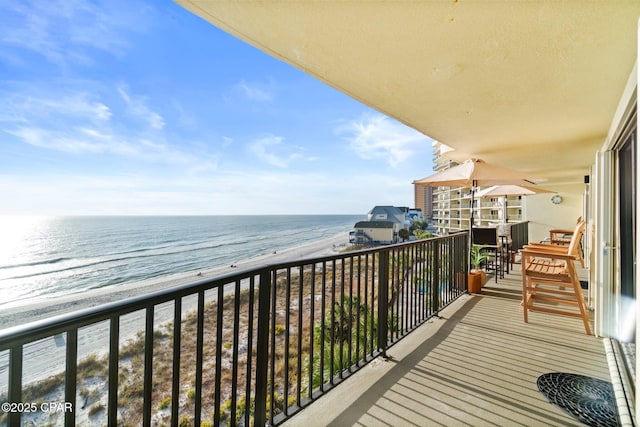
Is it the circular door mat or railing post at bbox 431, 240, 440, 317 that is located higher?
railing post at bbox 431, 240, 440, 317

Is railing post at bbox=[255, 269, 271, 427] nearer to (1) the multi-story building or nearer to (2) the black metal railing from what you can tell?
(2) the black metal railing

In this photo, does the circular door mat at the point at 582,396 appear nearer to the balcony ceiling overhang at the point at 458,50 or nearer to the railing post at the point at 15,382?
the balcony ceiling overhang at the point at 458,50

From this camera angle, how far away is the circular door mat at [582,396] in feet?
5.67

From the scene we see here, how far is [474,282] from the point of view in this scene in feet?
14.0

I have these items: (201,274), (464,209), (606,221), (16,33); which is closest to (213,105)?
(16,33)

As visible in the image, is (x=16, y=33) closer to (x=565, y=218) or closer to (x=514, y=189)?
(x=514, y=189)

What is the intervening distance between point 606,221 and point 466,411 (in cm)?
225

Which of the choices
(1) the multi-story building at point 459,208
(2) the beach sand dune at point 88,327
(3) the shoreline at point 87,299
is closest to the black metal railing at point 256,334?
(2) the beach sand dune at point 88,327

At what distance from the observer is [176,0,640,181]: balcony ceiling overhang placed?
1364mm

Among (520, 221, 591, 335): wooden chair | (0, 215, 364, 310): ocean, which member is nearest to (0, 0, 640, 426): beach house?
(520, 221, 591, 335): wooden chair

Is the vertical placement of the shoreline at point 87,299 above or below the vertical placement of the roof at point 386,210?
below

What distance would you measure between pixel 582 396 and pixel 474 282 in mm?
2429

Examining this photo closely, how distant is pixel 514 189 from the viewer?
6.67 meters

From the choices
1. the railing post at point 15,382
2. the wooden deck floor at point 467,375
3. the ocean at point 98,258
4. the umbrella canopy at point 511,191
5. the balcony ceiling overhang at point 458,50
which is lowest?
the ocean at point 98,258
